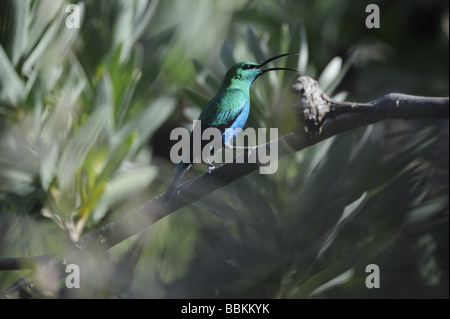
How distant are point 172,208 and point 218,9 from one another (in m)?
0.34

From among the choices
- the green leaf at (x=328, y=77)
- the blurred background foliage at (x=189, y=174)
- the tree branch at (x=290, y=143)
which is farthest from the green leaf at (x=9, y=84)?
the green leaf at (x=328, y=77)

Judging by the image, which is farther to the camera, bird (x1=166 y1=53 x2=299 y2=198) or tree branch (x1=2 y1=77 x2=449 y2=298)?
bird (x1=166 y1=53 x2=299 y2=198)

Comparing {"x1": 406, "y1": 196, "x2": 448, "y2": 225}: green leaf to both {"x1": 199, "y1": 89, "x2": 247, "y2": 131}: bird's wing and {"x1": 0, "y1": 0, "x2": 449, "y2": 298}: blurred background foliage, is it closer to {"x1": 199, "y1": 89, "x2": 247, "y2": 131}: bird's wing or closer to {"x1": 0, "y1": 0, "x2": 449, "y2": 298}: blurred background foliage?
{"x1": 0, "y1": 0, "x2": 449, "y2": 298}: blurred background foliage

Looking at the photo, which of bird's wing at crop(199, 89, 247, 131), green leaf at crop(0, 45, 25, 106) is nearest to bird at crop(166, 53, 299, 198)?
bird's wing at crop(199, 89, 247, 131)

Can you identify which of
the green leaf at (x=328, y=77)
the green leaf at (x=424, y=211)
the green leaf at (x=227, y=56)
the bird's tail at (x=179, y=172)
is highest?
the green leaf at (x=227, y=56)

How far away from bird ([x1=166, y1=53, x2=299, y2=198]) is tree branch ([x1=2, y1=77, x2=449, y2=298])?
5cm

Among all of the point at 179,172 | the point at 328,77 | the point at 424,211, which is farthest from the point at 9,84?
the point at 424,211

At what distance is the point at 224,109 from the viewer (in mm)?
491

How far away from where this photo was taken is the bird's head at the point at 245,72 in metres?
0.48

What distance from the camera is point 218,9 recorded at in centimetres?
67

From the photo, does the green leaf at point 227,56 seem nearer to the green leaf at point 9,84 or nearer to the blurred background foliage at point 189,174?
the blurred background foliage at point 189,174

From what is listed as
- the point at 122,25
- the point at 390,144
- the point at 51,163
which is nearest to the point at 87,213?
the point at 51,163

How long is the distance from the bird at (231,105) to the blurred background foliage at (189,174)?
15 millimetres

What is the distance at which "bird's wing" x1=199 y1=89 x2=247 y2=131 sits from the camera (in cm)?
48
